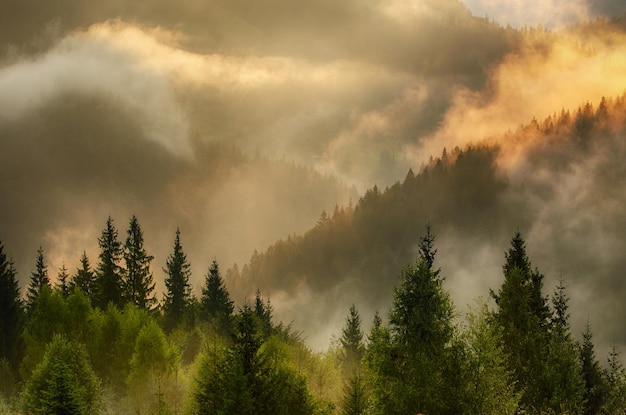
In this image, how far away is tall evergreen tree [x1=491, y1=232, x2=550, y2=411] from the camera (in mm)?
38969

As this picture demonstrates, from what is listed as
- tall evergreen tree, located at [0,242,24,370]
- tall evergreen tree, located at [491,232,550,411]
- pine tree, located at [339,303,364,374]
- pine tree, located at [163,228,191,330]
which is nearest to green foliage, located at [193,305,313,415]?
tall evergreen tree, located at [491,232,550,411]

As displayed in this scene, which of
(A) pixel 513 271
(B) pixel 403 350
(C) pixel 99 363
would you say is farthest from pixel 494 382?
(C) pixel 99 363

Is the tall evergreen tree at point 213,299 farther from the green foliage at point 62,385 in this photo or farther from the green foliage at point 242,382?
the green foliage at point 242,382

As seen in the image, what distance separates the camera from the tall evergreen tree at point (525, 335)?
3897 cm

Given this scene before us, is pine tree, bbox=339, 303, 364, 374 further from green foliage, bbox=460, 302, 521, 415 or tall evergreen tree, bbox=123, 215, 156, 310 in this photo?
green foliage, bbox=460, 302, 521, 415

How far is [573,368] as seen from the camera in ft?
127

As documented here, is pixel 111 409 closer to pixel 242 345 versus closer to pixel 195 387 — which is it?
pixel 195 387

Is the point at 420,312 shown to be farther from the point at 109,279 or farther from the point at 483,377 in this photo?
the point at 109,279

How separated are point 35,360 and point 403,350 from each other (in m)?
43.2

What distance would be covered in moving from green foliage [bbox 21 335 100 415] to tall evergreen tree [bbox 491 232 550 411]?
2676cm

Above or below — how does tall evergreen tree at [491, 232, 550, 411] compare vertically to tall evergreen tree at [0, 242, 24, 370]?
below

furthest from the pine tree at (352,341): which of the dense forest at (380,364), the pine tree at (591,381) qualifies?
the pine tree at (591,381)

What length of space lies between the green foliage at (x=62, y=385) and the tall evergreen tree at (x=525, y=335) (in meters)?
26.8

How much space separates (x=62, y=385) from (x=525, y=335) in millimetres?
28527
